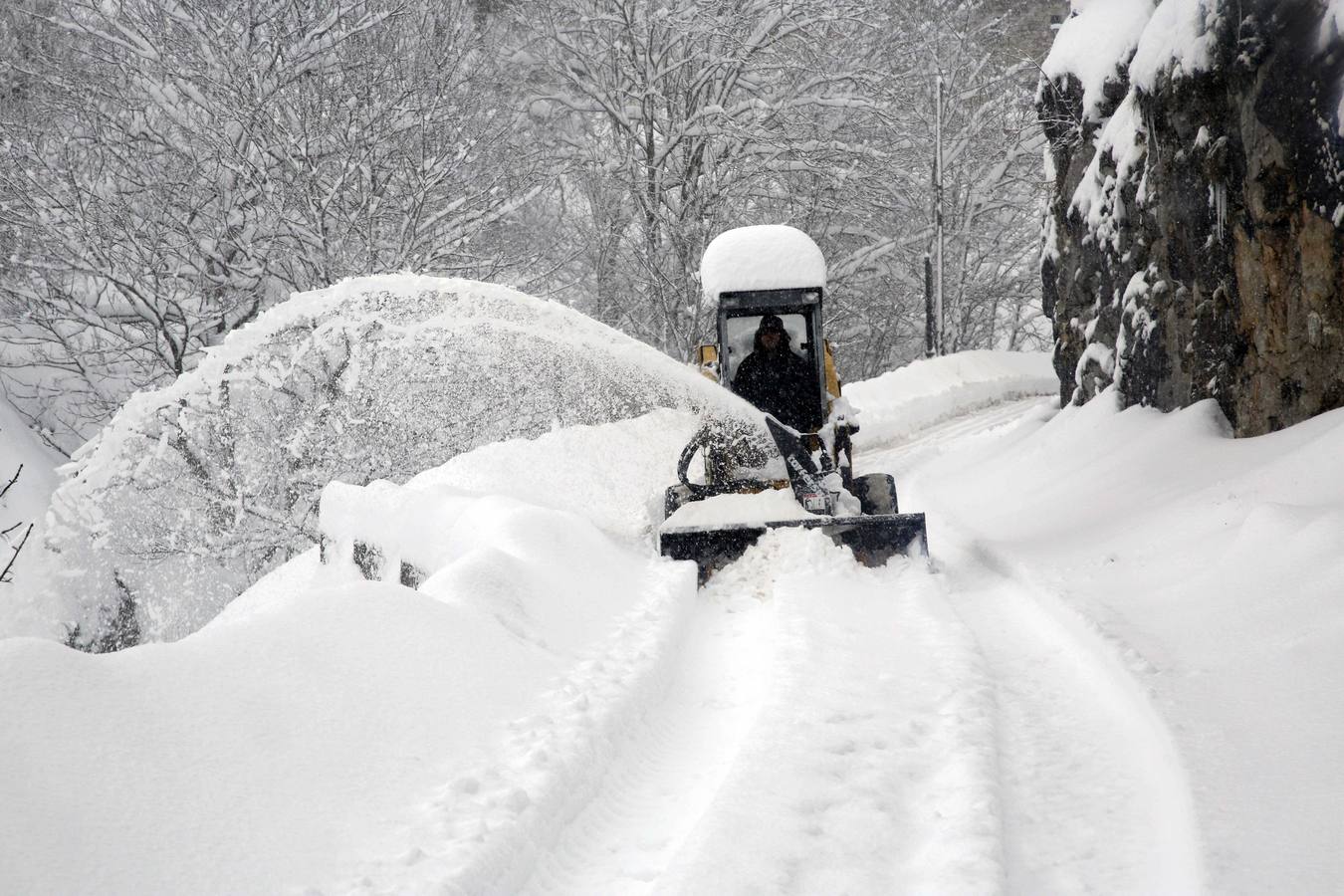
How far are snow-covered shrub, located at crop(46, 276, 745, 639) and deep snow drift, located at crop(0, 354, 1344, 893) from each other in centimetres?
357

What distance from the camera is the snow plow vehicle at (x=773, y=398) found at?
7699mm

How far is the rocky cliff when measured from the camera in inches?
285

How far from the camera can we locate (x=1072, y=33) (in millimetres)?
12867

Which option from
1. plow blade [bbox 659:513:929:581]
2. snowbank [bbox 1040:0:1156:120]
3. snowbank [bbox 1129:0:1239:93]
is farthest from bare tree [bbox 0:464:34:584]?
snowbank [bbox 1040:0:1156:120]

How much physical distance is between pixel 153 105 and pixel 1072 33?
41.3ft

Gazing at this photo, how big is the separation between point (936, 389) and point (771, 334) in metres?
13.6

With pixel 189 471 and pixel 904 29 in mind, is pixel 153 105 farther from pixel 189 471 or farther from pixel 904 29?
pixel 904 29

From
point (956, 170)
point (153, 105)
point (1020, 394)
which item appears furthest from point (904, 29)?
point (153, 105)

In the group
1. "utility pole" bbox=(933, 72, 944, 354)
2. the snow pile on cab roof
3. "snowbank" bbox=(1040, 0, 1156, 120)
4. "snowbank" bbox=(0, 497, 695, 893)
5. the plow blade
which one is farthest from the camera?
"utility pole" bbox=(933, 72, 944, 354)

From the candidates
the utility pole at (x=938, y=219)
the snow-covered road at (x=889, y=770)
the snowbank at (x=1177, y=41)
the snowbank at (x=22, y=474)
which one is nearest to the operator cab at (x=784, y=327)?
the snow-covered road at (x=889, y=770)

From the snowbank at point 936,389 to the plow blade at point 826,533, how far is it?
10.4 metres

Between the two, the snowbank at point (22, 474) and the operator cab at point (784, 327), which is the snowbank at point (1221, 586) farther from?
the snowbank at point (22, 474)

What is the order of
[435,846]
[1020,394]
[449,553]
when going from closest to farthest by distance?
[435,846] < [449,553] < [1020,394]

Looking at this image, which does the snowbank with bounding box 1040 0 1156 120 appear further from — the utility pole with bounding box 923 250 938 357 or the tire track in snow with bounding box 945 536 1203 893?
the utility pole with bounding box 923 250 938 357
